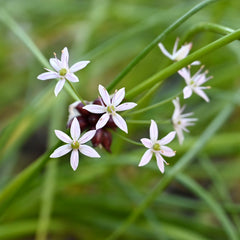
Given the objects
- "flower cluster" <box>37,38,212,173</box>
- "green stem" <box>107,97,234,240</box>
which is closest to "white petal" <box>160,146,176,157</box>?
"flower cluster" <box>37,38,212,173</box>

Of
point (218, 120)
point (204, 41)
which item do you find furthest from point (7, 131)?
point (204, 41)

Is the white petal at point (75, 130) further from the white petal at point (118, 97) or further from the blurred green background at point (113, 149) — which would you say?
the blurred green background at point (113, 149)

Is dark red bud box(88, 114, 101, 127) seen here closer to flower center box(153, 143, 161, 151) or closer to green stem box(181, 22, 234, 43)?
flower center box(153, 143, 161, 151)

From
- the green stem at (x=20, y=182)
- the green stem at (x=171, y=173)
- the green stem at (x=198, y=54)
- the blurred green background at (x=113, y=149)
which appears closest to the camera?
the green stem at (x=198, y=54)

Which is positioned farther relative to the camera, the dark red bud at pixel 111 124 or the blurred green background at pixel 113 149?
the blurred green background at pixel 113 149

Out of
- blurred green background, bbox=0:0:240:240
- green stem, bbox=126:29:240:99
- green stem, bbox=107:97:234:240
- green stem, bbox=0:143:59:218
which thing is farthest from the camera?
blurred green background, bbox=0:0:240:240

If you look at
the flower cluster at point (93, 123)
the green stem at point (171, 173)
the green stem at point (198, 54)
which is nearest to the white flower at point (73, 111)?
the flower cluster at point (93, 123)

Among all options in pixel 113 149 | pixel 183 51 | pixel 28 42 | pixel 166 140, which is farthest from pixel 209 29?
pixel 113 149

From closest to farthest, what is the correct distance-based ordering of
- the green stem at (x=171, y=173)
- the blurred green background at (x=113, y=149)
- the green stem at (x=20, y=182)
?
1. the green stem at (x=20, y=182)
2. the green stem at (x=171, y=173)
3. the blurred green background at (x=113, y=149)
